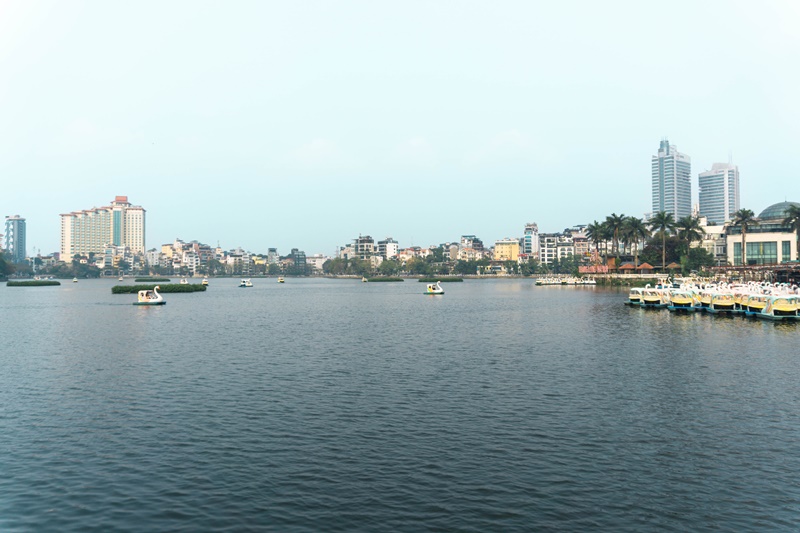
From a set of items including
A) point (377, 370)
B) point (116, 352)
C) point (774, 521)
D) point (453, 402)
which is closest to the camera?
point (774, 521)

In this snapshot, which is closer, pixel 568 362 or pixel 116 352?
pixel 568 362

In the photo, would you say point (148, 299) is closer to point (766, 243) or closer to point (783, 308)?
point (783, 308)

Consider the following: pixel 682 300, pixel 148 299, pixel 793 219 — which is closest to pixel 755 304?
pixel 682 300

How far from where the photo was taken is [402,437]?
25562mm

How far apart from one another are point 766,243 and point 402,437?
187 metres

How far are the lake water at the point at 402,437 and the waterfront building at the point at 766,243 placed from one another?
5694 inches

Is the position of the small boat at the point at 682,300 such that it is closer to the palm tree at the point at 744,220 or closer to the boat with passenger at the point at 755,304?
the boat with passenger at the point at 755,304

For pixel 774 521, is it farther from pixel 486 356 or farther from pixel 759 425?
pixel 486 356

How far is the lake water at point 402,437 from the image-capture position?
18219mm

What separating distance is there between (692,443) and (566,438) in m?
4.82

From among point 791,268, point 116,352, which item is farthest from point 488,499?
point 791,268

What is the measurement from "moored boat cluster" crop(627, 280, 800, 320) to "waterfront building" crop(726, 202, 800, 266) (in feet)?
317

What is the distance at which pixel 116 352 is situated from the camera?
167 ft

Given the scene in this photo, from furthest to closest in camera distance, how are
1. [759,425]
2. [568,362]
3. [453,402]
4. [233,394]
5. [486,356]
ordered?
1. [486,356]
2. [568,362]
3. [233,394]
4. [453,402]
5. [759,425]
